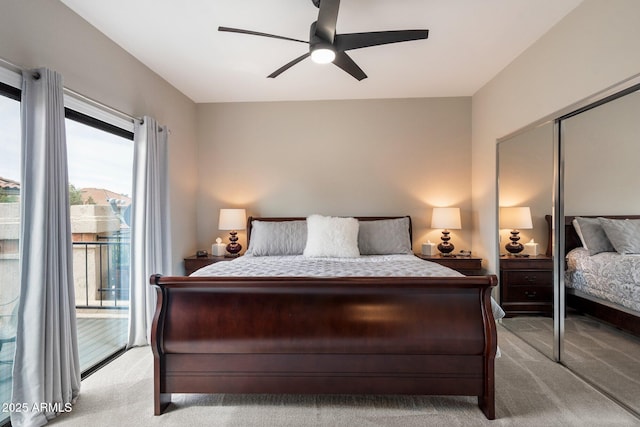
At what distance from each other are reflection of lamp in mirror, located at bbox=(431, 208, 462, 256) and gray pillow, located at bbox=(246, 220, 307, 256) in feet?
5.21

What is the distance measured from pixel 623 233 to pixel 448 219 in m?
1.84

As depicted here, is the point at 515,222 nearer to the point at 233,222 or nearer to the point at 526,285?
the point at 526,285

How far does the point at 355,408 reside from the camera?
1.91 meters

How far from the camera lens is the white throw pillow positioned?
3.24 metres

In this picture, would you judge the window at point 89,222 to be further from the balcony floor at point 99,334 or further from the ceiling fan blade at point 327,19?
the ceiling fan blade at point 327,19

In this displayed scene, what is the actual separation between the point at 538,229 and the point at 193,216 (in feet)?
12.3

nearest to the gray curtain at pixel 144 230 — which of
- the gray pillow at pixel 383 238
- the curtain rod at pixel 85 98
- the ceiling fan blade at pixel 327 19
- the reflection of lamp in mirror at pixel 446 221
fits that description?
the curtain rod at pixel 85 98

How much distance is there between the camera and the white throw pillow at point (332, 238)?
10.6ft

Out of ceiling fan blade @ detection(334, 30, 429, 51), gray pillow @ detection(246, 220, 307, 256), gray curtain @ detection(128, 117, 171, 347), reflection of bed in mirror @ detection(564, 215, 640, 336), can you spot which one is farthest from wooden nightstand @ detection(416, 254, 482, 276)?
gray curtain @ detection(128, 117, 171, 347)

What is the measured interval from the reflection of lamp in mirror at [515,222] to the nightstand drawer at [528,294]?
335 mm

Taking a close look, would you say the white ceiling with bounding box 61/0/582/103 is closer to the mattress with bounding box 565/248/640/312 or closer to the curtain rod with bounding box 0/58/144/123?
the curtain rod with bounding box 0/58/144/123

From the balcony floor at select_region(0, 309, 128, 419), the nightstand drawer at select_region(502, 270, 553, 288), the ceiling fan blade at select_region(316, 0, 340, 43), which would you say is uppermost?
the ceiling fan blade at select_region(316, 0, 340, 43)

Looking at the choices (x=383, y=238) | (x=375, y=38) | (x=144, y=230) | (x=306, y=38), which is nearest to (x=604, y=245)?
(x=383, y=238)

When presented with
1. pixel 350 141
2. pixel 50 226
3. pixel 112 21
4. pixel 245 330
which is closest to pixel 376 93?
pixel 350 141
